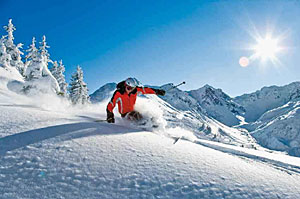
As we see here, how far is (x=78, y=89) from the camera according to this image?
92.1 feet

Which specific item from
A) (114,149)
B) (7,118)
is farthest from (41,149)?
(7,118)

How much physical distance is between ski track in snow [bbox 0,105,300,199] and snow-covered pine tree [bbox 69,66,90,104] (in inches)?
990

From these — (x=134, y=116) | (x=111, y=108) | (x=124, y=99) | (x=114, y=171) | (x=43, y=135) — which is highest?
(x=124, y=99)

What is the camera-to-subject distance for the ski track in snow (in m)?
2.29

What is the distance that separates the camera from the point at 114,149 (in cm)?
329

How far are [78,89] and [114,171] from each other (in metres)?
27.4

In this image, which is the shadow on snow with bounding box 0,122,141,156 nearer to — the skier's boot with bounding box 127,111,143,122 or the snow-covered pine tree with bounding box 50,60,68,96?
the skier's boot with bounding box 127,111,143,122

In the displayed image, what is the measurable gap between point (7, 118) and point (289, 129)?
244m

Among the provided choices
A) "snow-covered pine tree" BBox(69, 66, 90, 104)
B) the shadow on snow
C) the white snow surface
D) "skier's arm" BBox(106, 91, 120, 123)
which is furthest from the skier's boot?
"snow-covered pine tree" BBox(69, 66, 90, 104)

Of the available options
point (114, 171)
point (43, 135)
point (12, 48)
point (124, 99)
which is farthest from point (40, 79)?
point (114, 171)

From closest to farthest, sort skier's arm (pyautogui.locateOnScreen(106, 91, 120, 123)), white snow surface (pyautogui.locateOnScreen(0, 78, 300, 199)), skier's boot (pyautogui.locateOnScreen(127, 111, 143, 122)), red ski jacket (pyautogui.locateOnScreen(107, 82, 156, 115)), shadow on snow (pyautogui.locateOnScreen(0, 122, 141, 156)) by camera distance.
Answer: white snow surface (pyautogui.locateOnScreen(0, 78, 300, 199)) < shadow on snow (pyautogui.locateOnScreen(0, 122, 141, 156)) < skier's arm (pyautogui.locateOnScreen(106, 91, 120, 123)) < skier's boot (pyautogui.locateOnScreen(127, 111, 143, 122)) < red ski jacket (pyautogui.locateOnScreen(107, 82, 156, 115))

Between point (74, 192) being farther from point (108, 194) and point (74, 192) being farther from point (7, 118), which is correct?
point (7, 118)

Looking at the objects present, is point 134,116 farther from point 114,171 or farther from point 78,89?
point 78,89

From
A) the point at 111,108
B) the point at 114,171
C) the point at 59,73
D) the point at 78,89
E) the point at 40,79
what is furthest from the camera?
the point at 59,73
